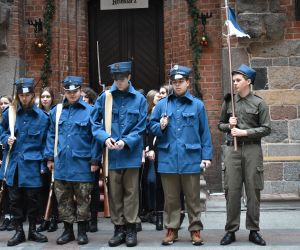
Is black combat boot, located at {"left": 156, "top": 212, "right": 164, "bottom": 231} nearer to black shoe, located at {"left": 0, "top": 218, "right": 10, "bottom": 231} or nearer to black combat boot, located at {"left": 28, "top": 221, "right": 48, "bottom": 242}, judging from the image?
black combat boot, located at {"left": 28, "top": 221, "right": 48, "bottom": 242}

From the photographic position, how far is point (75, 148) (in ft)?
21.8

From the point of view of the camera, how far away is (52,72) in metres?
10.7

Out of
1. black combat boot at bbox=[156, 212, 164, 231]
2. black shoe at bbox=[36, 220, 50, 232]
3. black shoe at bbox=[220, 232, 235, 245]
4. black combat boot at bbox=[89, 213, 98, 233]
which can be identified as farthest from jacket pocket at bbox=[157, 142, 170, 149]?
black shoe at bbox=[36, 220, 50, 232]

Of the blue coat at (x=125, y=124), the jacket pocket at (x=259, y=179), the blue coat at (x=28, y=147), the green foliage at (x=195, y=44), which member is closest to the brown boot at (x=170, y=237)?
the blue coat at (x=125, y=124)

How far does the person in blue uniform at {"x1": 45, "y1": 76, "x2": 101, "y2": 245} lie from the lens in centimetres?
661

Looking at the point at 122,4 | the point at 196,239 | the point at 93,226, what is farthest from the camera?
the point at 122,4

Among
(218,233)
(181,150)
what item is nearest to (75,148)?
(181,150)

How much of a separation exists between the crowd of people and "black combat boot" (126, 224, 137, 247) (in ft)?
0.04

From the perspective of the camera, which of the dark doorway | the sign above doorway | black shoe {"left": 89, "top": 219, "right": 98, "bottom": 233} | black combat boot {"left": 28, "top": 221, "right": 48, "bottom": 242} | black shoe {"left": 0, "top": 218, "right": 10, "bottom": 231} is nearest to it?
black combat boot {"left": 28, "top": 221, "right": 48, "bottom": 242}

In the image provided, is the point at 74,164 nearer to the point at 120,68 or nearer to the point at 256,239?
the point at 120,68

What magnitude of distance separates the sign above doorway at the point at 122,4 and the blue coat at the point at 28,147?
15.2ft

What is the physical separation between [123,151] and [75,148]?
593 mm

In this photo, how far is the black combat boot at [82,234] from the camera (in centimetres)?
657

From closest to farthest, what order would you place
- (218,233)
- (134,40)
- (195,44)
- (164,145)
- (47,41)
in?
(164,145) < (218,233) < (195,44) < (47,41) < (134,40)
